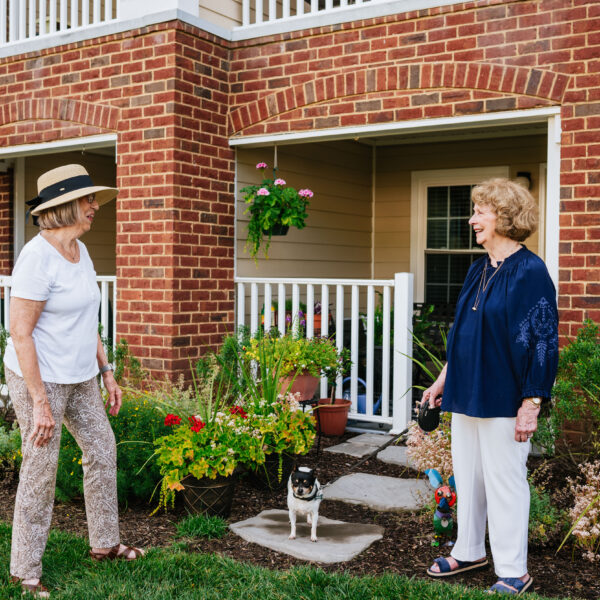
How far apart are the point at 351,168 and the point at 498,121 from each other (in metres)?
3.47

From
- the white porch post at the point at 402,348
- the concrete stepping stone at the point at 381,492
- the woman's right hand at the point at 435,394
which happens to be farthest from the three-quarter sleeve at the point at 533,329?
the white porch post at the point at 402,348

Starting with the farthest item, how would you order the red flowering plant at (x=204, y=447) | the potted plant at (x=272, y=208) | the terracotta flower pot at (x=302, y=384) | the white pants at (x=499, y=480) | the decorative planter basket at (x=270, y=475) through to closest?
the potted plant at (x=272, y=208) → the terracotta flower pot at (x=302, y=384) → the decorative planter basket at (x=270, y=475) → the red flowering plant at (x=204, y=447) → the white pants at (x=499, y=480)

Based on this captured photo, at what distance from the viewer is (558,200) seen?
5332 mm

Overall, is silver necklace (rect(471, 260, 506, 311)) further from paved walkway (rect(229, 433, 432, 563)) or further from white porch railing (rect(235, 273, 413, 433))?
white porch railing (rect(235, 273, 413, 433))

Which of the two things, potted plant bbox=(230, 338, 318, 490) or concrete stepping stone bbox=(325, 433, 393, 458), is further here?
concrete stepping stone bbox=(325, 433, 393, 458)

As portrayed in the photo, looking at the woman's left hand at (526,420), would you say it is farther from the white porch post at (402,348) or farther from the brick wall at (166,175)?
the brick wall at (166,175)

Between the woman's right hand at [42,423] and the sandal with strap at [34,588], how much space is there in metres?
0.60

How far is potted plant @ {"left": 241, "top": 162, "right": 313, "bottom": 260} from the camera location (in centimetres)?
662

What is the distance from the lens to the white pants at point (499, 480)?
3104 millimetres

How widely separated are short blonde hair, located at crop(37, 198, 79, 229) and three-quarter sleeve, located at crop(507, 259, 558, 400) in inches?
74.0

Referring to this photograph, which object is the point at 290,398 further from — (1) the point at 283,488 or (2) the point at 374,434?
(2) the point at 374,434

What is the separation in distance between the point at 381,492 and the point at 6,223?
6196 millimetres

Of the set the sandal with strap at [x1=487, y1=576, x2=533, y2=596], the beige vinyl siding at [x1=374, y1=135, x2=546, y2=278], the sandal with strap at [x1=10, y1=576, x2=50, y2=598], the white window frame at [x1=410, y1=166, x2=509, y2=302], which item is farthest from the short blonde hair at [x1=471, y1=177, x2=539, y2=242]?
the white window frame at [x1=410, y1=166, x2=509, y2=302]

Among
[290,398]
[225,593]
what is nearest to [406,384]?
[290,398]
